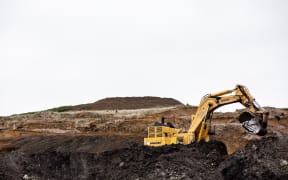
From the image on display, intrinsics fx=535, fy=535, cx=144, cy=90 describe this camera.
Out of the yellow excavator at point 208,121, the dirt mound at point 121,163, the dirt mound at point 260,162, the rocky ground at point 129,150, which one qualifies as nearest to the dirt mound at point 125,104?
the rocky ground at point 129,150

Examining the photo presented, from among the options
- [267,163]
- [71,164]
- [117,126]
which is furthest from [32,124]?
[267,163]

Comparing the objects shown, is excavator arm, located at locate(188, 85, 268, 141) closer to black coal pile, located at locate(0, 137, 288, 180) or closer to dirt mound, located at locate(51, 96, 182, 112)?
black coal pile, located at locate(0, 137, 288, 180)

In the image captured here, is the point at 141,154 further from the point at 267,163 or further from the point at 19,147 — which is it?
the point at 19,147

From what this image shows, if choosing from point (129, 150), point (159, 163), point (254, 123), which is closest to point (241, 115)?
point (254, 123)

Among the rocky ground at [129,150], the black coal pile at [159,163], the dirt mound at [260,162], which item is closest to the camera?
the dirt mound at [260,162]

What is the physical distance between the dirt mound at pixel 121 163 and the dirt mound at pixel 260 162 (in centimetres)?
113

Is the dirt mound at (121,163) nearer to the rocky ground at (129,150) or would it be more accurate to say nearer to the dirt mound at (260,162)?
the rocky ground at (129,150)

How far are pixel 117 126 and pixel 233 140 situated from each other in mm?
8745

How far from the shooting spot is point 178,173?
1706cm

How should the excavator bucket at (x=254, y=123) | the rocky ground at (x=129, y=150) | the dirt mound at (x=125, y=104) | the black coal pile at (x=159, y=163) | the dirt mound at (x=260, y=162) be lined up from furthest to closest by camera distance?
1. the dirt mound at (x=125, y=104)
2. the excavator bucket at (x=254, y=123)
3. the rocky ground at (x=129, y=150)
4. the black coal pile at (x=159, y=163)
5. the dirt mound at (x=260, y=162)

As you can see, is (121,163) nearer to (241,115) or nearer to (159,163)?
(159,163)

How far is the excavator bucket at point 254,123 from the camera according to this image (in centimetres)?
1694

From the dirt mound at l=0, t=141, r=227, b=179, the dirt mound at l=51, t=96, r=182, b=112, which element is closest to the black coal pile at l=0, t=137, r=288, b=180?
the dirt mound at l=0, t=141, r=227, b=179

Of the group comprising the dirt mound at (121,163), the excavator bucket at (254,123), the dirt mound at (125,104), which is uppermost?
the dirt mound at (125,104)
